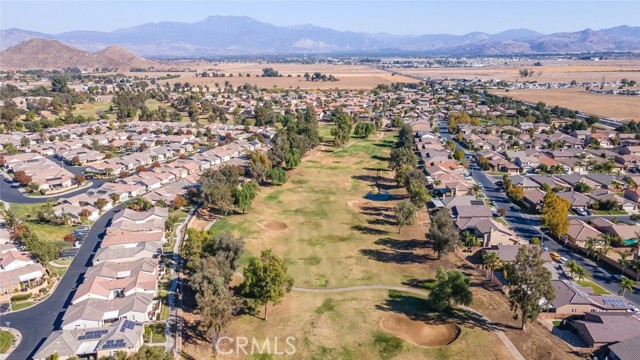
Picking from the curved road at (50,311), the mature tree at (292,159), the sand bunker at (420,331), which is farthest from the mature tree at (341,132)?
the sand bunker at (420,331)

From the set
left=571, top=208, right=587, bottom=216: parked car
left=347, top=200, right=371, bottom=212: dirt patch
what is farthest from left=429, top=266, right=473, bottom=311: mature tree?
left=571, top=208, right=587, bottom=216: parked car

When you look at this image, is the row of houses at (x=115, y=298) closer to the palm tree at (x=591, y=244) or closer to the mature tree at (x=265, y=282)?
the mature tree at (x=265, y=282)

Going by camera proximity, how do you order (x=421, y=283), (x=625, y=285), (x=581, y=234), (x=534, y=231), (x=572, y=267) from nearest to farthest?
(x=625, y=285) < (x=572, y=267) < (x=421, y=283) < (x=581, y=234) < (x=534, y=231)

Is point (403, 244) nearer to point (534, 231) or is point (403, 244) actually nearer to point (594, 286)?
point (534, 231)

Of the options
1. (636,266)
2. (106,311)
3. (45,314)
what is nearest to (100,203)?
(45,314)

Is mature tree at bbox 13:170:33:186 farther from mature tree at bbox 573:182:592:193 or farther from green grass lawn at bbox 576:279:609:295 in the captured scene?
mature tree at bbox 573:182:592:193

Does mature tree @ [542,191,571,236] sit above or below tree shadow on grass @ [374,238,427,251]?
above

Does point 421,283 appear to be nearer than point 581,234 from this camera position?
Yes
